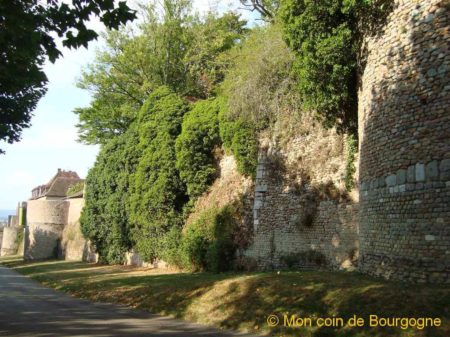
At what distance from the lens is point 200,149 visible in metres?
22.5

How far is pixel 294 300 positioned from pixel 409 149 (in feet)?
13.2

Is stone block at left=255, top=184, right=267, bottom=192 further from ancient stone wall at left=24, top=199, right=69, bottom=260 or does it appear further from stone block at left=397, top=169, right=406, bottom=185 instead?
ancient stone wall at left=24, top=199, right=69, bottom=260

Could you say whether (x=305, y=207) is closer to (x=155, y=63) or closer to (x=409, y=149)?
(x=409, y=149)

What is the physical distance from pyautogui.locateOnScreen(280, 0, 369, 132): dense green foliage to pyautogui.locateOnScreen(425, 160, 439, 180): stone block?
442 centimetres

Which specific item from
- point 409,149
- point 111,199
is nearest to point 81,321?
point 409,149

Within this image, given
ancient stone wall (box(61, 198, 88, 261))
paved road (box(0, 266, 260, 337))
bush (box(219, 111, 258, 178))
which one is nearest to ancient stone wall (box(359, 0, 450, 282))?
paved road (box(0, 266, 260, 337))

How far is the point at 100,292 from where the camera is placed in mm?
16391

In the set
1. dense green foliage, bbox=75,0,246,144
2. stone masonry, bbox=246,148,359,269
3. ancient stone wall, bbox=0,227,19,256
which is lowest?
ancient stone wall, bbox=0,227,19,256

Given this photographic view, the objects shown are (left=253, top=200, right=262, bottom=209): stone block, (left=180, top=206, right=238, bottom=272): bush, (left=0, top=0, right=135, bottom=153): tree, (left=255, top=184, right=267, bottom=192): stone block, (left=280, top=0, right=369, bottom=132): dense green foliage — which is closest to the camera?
(left=0, top=0, right=135, bottom=153): tree

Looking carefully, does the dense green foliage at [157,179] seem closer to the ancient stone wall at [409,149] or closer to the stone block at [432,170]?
the ancient stone wall at [409,149]

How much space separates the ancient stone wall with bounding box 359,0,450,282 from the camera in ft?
31.6

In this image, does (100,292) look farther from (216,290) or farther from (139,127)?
(139,127)

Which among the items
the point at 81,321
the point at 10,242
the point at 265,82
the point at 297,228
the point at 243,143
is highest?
the point at 265,82

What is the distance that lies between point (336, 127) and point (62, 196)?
54.7m
